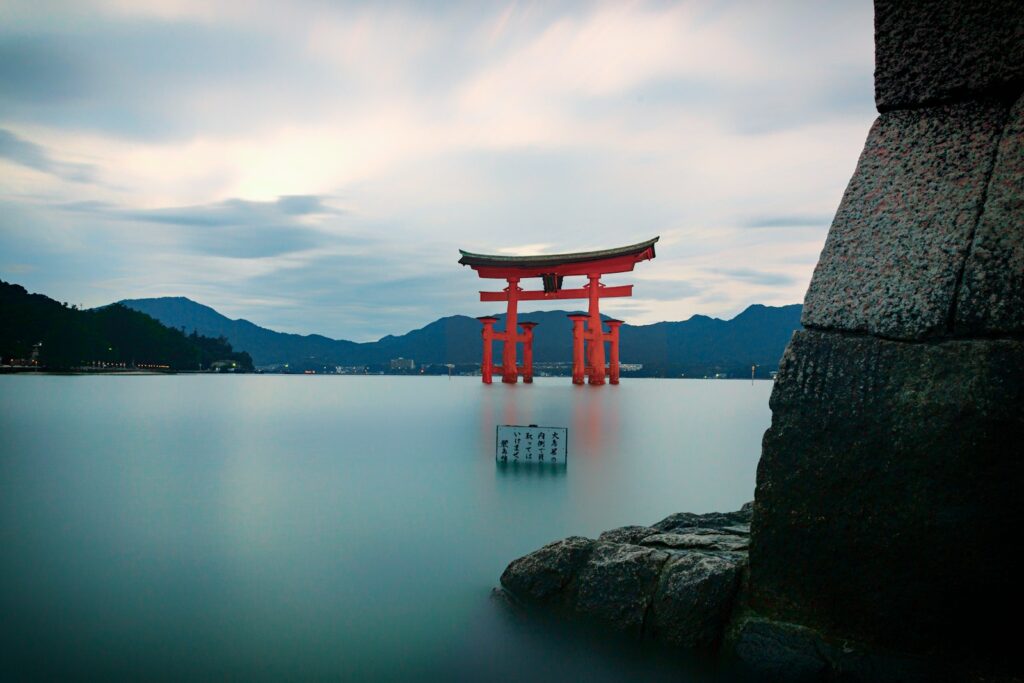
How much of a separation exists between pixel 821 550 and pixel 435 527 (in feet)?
13.1

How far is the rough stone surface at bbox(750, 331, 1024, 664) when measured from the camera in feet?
6.63

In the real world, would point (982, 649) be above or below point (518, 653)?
above

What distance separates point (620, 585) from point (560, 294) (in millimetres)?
34017

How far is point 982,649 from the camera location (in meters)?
2.09

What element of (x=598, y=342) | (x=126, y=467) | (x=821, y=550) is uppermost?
(x=598, y=342)

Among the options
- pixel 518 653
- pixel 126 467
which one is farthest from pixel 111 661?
pixel 126 467

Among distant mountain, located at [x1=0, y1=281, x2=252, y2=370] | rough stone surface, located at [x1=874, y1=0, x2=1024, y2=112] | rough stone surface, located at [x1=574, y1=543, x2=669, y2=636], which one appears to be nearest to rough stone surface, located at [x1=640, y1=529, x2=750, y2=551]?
rough stone surface, located at [x1=574, y1=543, x2=669, y2=636]

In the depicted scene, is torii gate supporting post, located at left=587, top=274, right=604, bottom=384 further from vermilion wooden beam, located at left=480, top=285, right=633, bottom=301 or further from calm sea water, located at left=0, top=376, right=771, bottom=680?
calm sea water, located at left=0, top=376, right=771, bottom=680

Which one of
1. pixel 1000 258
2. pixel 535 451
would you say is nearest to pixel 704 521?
pixel 1000 258

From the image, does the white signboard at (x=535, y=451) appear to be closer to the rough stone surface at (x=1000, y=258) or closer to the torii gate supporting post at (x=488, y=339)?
the rough stone surface at (x=1000, y=258)

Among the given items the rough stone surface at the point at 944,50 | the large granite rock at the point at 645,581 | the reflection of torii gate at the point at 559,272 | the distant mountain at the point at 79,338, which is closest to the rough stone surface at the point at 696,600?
the large granite rock at the point at 645,581

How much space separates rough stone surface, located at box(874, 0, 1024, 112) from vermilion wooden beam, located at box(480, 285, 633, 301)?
33290 millimetres

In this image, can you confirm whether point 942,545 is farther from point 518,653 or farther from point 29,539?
point 29,539

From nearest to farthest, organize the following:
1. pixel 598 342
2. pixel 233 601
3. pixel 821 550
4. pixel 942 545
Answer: pixel 942 545 < pixel 821 550 < pixel 233 601 < pixel 598 342
